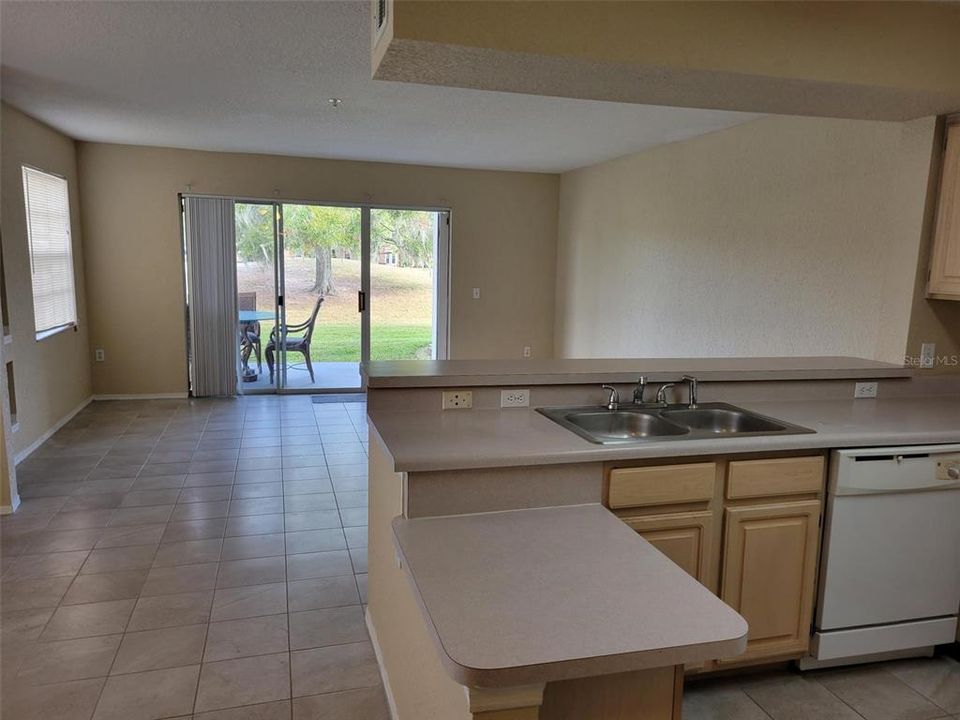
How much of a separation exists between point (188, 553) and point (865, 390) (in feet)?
10.8

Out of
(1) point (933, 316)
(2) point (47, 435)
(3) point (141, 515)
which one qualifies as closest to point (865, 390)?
(1) point (933, 316)

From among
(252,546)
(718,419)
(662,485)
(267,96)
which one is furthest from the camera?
(267,96)

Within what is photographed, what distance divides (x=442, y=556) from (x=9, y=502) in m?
3.27

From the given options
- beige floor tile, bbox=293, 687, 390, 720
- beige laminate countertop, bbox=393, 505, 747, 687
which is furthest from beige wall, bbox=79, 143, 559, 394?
beige laminate countertop, bbox=393, 505, 747, 687

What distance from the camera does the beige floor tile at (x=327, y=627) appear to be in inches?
99.0

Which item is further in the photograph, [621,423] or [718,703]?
[621,423]

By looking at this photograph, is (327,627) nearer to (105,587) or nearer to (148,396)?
(105,587)

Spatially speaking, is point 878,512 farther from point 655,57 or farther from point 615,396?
point 655,57

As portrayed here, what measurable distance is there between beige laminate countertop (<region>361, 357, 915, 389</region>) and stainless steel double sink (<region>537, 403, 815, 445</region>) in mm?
128

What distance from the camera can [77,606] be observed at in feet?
8.82

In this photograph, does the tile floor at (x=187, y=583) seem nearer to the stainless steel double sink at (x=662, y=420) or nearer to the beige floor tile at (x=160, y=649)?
the beige floor tile at (x=160, y=649)

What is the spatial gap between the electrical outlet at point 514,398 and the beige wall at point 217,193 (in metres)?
5.02

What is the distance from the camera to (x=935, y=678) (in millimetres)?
2346

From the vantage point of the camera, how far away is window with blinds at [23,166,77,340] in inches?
194
